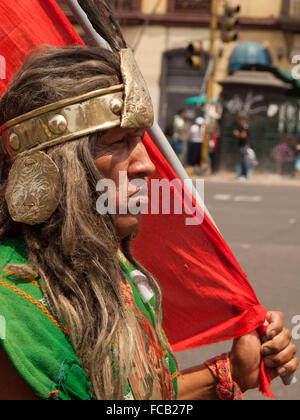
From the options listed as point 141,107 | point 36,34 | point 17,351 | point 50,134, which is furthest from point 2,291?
point 36,34

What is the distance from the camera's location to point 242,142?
1912 centimetres

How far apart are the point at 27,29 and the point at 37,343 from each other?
0.99 metres

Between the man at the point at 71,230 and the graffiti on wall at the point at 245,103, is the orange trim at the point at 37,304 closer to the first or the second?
the man at the point at 71,230

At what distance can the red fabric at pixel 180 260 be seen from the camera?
6.18ft

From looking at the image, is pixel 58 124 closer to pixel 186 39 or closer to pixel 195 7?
pixel 186 39

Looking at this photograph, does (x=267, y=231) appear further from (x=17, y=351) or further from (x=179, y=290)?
(x=17, y=351)

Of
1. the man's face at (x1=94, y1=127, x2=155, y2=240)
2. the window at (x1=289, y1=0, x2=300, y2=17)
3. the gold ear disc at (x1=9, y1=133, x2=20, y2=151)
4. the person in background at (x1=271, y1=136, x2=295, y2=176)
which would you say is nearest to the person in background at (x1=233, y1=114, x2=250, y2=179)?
the person in background at (x1=271, y1=136, x2=295, y2=176)

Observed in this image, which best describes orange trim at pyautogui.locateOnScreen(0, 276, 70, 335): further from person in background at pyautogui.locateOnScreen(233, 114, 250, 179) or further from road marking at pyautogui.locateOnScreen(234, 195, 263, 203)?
person in background at pyautogui.locateOnScreen(233, 114, 250, 179)

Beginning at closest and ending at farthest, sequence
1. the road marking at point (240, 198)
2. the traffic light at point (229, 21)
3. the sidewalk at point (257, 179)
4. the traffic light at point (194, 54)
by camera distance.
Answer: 1. the road marking at point (240, 198)
2. the traffic light at point (229, 21)
3. the traffic light at point (194, 54)
4. the sidewalk at point (257, 179)

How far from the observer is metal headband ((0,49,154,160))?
1.42 metres

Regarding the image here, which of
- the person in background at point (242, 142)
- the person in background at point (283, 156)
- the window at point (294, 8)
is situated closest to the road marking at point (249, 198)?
the person in background at point (242, 142)

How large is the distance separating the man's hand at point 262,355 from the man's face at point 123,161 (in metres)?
0.53

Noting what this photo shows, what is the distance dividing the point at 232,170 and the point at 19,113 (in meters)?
19.2

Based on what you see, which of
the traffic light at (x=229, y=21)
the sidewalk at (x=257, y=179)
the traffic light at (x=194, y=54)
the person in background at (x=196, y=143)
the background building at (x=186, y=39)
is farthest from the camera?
the background building at (x=186, y=39)
